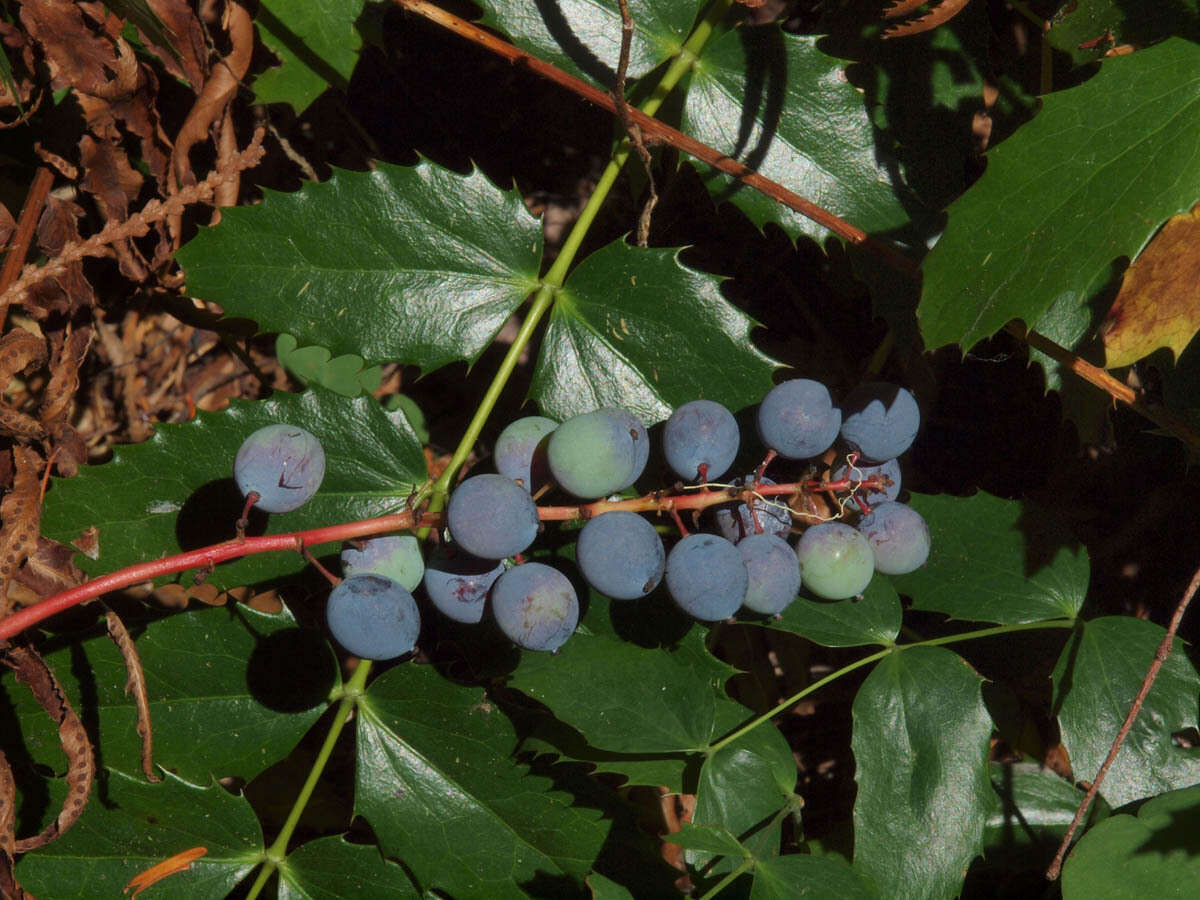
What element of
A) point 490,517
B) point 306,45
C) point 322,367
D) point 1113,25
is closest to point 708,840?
point 490,517

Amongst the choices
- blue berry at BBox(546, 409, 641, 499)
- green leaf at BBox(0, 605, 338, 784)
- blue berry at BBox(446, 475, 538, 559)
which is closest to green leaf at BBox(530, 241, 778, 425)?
blue berry at BBox(546, 409, 641, 499)

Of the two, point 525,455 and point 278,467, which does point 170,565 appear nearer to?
point 278,467

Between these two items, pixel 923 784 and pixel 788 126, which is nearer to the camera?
pixel 923 784

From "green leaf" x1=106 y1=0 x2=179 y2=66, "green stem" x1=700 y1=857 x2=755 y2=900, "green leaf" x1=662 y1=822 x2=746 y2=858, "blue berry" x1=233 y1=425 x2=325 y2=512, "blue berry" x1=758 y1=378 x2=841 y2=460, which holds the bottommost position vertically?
"green stem" x1=700 y1=857 x2=755 y2=900

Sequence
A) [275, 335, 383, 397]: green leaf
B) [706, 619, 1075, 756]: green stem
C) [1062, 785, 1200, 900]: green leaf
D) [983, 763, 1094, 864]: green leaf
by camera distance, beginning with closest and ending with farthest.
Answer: [1062, 785, 1200, 900]: green leaf, [706, 619, 1075, 756]: green stem, [983, 763, 1094, 864]: green leaf, [275, 335, 383, 397]: green leaf

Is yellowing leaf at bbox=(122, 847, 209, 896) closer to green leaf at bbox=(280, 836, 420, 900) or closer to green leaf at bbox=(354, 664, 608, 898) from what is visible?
green leaf at bbox=(280, 836, 420, 900)

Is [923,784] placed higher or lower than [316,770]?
higher
